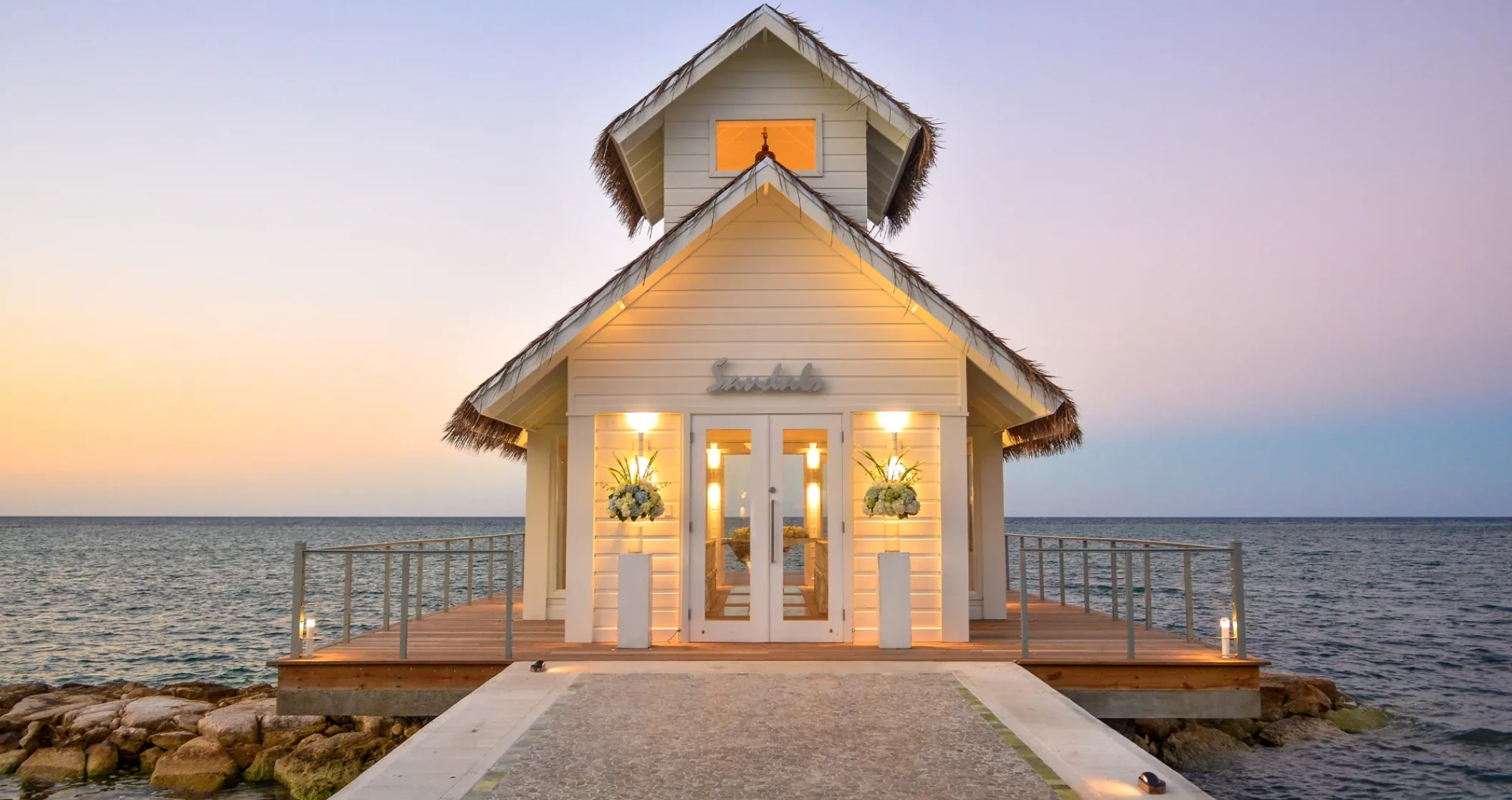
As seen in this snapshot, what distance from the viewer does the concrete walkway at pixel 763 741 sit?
5230 millimetres

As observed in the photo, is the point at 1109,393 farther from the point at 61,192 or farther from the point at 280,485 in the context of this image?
the point at 280,485

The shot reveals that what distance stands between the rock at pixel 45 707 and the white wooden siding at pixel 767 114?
404 inches

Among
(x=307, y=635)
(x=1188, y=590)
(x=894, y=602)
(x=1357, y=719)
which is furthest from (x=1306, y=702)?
(x=307, y=635)

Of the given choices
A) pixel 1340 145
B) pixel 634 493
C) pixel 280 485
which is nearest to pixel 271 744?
pixel 634 493

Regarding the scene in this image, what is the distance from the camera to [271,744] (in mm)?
11461

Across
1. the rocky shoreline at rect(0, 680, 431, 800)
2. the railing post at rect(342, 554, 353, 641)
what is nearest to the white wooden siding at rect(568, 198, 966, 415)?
the railing post at rect(342, 554, 353, 641)

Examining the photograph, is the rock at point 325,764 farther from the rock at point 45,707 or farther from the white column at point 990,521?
the white column at point 990,521

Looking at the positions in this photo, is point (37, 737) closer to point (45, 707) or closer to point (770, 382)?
point (45, 707)

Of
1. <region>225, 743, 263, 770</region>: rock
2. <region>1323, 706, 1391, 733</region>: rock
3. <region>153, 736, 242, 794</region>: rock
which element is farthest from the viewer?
<region>1323, 706, 1391, 733</region>: rock

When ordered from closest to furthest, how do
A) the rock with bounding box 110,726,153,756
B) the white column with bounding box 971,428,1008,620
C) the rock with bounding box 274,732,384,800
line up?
the rock with bounding box 274,732,384,800 < the rock with bounding box 110,726,153,756 < the white column with bounding box 971,428,1008,620

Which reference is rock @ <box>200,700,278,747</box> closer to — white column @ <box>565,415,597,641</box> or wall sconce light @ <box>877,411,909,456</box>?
white column @ <box>565,415,597,641</box>

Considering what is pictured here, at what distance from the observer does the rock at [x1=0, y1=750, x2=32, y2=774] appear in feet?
39.3

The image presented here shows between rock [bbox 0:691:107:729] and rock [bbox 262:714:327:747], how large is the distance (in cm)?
339

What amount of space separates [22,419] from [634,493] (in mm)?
27156
